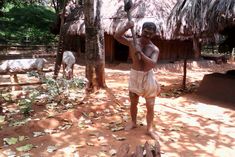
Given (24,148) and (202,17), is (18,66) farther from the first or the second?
(202,17)

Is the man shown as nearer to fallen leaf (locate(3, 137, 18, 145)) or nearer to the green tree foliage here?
fallen leaf (locate(3, 137, 18, 145))

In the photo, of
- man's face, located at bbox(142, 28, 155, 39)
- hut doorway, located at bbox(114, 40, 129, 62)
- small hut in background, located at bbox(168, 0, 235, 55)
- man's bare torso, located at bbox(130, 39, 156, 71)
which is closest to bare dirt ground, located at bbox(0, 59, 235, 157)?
man's bare torso, located at bbox(130, 39, 156, 71)

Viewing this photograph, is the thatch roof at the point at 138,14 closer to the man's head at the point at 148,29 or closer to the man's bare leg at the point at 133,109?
the man's bare leg at the point at 133,109

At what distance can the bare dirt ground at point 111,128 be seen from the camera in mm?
4723

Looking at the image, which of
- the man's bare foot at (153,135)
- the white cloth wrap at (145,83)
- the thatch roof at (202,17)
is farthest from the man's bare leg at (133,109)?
the thatch roof at (202,17)

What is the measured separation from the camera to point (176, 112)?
6781 mm

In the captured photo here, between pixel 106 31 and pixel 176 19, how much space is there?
665 cm

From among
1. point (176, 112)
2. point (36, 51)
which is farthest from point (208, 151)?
point (36, 51)

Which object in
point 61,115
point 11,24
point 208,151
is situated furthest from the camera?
point 11,24

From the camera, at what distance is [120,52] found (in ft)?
58.8

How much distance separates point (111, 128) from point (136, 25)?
8881 millimetres

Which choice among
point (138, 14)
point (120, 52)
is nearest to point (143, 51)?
point (138, 14)

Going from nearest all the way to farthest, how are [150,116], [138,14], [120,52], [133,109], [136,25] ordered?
[150,116]
[133,109]
[136,25]
[138,14]
[120,52]

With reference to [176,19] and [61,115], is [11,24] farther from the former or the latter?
[61,115]
